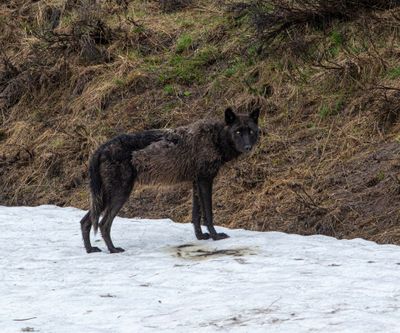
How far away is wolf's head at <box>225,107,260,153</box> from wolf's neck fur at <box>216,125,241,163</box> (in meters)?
0.07

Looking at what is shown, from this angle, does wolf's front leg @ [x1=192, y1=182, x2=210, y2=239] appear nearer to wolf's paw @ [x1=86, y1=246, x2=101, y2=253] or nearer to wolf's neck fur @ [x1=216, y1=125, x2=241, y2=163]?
wolf's neck fur @ [x1=216, y1=125, x2=241, y2=163]

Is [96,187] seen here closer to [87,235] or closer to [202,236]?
[87,235]

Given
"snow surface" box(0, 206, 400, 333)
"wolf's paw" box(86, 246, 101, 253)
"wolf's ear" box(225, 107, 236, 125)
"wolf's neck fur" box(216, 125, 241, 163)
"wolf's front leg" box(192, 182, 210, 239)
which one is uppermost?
Result: "wolf's ear" box(225, 107, 236, 125)

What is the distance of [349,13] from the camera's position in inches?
557

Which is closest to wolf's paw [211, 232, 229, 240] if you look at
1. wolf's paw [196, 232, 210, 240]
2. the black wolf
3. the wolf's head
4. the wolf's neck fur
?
the black wolf

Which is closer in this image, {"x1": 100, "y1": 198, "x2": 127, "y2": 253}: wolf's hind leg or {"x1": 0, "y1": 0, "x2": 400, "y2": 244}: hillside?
{"x1": 100, "y1": 198, "x2": 127, "y2": 253}: wolf's hind leg

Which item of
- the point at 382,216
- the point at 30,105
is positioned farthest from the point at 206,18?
the point at 382,216

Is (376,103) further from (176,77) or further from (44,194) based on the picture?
(44,194)

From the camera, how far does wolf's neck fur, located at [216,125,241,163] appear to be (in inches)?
398

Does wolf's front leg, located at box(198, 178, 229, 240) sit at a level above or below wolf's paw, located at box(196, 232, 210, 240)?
above

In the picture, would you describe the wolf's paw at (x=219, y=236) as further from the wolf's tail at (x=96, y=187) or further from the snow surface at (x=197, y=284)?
the wolf's tail at (x=96, y=187)

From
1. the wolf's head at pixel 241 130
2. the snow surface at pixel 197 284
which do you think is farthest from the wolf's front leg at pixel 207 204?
the wolf's head at pixel 241 130

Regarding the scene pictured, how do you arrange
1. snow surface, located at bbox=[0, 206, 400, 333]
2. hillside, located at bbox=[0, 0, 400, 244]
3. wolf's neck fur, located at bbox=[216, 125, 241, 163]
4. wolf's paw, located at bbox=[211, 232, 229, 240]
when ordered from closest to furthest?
snow surface, located at bbox=[0, 206, 400, 333]
wolf's paw, located at bbox=[211, 232, 229, 240]
wolf's neck fur, located at bbox=[216, 125, 241, 163]
hillside, located at bbox=[0, 0, 400, 244]

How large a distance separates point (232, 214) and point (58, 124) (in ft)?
19.2
